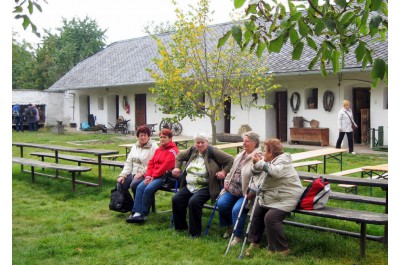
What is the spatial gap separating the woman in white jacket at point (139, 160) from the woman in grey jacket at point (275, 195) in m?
2.34

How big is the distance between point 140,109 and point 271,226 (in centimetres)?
2004

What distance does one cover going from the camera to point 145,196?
667 centimetres

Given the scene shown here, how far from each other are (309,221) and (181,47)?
28.9 feet

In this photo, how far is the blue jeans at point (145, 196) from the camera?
21.9ft

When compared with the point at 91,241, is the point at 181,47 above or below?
above

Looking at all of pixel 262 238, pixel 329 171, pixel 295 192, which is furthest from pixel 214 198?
pixel 329 171

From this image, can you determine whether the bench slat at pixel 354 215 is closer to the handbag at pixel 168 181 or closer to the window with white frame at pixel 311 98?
the handbag at pixel 168 181

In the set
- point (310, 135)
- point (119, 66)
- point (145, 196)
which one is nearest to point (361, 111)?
point (310, 135)

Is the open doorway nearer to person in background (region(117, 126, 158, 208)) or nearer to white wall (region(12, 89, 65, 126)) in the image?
person in background (region(117, 126, 158, 208))

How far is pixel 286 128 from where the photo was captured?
17906 millimetres

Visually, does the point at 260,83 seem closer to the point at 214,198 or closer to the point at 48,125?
the point at 214,198

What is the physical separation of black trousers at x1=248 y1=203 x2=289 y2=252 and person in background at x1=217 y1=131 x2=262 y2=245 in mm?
282

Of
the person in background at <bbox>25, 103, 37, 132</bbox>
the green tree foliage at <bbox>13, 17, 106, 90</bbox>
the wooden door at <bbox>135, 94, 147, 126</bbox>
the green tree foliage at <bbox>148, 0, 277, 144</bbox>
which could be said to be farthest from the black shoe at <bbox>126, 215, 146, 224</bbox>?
the green tree foliage at <bbox>13, 17, 106, 90</bbox>

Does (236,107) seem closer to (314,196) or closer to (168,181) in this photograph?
(168,181)
